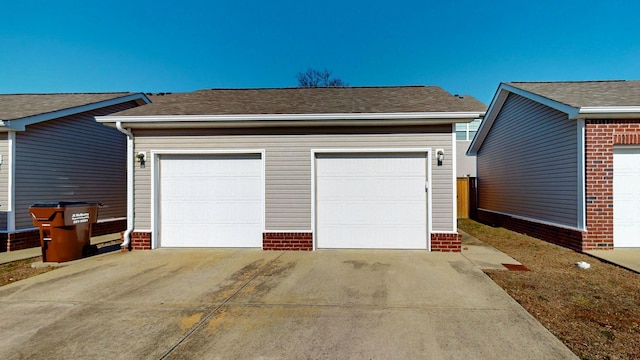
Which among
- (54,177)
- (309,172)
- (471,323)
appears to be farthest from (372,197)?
(54,177)

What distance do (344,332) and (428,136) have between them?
4.68m

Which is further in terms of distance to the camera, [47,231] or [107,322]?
[47,231]

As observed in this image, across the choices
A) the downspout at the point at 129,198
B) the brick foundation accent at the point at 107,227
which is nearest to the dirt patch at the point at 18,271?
the downspout at the point at 129,198

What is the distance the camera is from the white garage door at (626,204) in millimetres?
6465

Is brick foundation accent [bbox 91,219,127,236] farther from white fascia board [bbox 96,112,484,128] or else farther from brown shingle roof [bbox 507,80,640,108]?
brown shingle roof [bbox 507,80,640,108]

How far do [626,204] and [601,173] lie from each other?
952mm

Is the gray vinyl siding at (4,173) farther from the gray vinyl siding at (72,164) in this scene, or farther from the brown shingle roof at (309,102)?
the brown shingle roof at (309,102)

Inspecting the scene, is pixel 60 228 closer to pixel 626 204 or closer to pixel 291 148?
pixel 291 148

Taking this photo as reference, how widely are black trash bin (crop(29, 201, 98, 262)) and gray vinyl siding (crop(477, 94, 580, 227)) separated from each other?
33.9 feet

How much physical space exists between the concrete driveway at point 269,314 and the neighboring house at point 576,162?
11.4 feet

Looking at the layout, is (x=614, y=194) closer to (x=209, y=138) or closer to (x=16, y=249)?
(x=209, y=138)

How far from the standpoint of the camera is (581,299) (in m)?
3.87

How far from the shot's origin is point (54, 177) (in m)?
7.96

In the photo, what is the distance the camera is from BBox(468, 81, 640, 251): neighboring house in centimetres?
632
